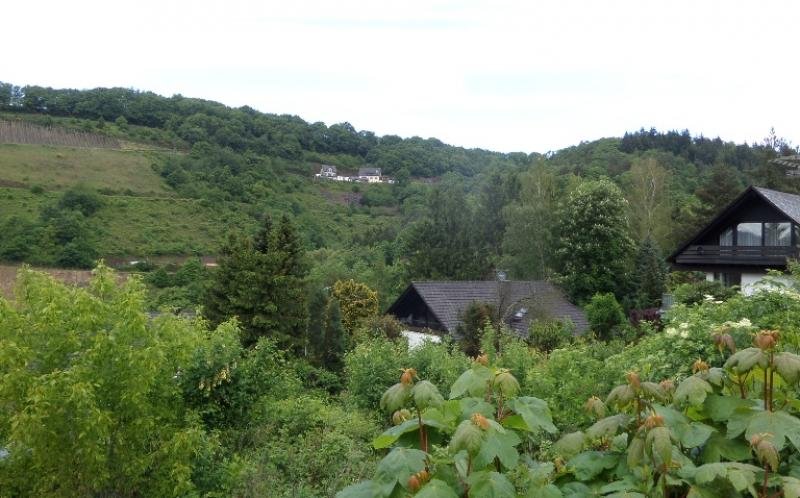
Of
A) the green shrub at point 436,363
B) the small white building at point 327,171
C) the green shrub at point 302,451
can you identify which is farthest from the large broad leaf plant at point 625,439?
the small white building at point 327,171

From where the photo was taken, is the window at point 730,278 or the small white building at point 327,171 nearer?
the window at point 730,278

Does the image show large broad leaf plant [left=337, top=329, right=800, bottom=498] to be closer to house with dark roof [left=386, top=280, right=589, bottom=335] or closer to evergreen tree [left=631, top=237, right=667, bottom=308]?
house with dark roof [left=386, top=280, right=589, bottom=335]

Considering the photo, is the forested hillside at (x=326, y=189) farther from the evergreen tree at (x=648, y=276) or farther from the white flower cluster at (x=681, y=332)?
the white flower cluster at (x=681, y=332)

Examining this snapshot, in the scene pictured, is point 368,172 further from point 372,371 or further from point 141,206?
point 372,371

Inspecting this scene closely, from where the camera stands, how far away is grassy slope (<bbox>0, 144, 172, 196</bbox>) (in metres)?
55.7

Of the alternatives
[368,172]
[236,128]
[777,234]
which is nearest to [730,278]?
[777,234]

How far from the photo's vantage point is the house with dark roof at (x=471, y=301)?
2680 cm

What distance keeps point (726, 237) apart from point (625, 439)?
2300 cm

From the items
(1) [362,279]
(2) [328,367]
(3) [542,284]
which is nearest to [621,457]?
(2) [328,367]

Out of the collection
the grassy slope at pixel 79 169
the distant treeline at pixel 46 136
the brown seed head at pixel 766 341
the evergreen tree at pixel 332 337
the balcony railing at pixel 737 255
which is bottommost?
the evergreen tree at pixel 332 337

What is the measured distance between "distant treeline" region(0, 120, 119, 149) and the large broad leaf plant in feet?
230

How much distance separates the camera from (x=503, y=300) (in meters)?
26.6

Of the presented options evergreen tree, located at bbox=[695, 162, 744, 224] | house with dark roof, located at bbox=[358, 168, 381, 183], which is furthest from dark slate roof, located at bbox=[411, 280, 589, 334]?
house with dark roof, located at bbox=[358, 168, 381, 183]

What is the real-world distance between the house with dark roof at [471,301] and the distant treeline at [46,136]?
50582mm
